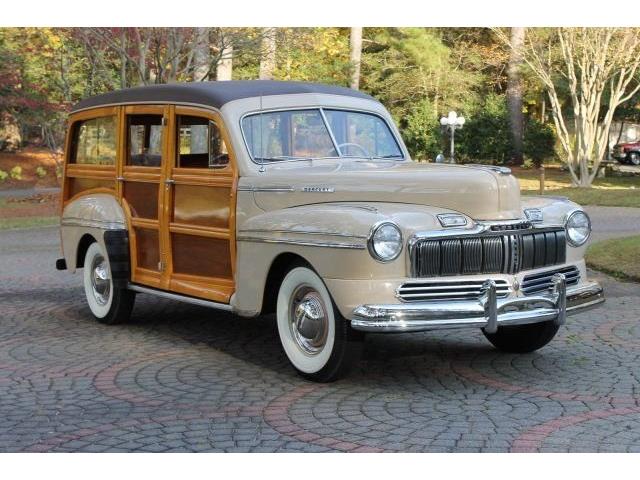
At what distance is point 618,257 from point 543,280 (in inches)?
250

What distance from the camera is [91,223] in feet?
28.8

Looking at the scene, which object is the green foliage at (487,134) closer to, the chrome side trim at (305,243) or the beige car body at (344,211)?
the beige car body at (344,211)

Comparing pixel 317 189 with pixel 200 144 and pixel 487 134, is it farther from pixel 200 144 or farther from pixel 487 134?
pixel 487 134

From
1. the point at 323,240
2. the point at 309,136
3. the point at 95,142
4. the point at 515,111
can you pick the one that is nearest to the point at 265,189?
the point at 309,136

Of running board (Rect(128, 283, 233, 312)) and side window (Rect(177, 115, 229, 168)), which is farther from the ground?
side window (Rect(177, 115, 229, 168))

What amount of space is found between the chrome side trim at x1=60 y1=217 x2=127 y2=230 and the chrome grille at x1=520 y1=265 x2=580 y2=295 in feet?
12.2

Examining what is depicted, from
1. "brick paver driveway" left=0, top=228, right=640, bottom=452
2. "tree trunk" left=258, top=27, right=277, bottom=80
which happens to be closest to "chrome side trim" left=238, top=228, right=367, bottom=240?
"brick paver driveway" left=0, top=228, right=640, bottom=452

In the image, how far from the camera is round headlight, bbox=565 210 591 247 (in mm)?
6898

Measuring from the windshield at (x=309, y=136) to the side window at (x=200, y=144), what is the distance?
27 centimetres

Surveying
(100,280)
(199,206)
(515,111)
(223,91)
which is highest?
(515,111)

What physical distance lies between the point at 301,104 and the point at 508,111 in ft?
114

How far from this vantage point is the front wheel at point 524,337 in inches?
280

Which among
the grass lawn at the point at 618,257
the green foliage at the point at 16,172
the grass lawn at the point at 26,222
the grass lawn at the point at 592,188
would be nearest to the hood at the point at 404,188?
the grass lawn at the point at 618,257

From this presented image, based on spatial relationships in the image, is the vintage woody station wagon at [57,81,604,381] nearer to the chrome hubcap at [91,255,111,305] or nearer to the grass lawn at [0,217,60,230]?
the chrome hubcap at [91,255,111,305]
